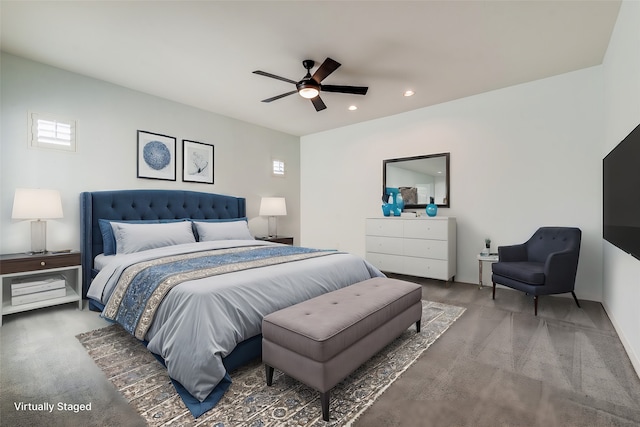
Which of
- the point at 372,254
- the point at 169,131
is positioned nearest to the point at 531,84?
the point at 372,254

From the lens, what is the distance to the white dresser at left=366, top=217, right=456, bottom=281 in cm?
415

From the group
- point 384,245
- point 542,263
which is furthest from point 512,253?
point 384,245

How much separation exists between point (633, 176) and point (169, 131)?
15.9ft

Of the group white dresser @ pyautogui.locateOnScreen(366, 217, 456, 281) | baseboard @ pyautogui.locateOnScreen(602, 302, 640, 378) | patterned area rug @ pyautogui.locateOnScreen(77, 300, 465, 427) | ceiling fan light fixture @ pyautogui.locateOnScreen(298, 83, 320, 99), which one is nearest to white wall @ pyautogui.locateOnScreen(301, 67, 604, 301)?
white dresser @ pyautogui.locateOnScreen(366, 217, 456, 281)

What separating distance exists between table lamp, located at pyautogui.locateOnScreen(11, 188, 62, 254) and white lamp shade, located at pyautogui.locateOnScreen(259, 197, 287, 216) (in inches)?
108

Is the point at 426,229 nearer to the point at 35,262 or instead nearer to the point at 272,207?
the point at 272,207

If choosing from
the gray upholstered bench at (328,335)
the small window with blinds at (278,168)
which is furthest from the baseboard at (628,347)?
the small window with blinds at (278,168)

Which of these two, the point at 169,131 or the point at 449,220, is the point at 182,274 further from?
the point at 449,220

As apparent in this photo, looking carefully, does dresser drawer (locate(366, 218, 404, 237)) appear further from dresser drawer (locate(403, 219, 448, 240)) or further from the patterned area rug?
the patterned area rug

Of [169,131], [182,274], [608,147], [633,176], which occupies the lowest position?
[182,274]

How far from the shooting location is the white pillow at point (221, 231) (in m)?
4.02

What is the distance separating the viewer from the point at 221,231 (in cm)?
414

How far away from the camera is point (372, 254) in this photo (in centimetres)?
487

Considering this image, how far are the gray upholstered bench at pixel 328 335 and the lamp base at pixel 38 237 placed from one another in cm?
288
